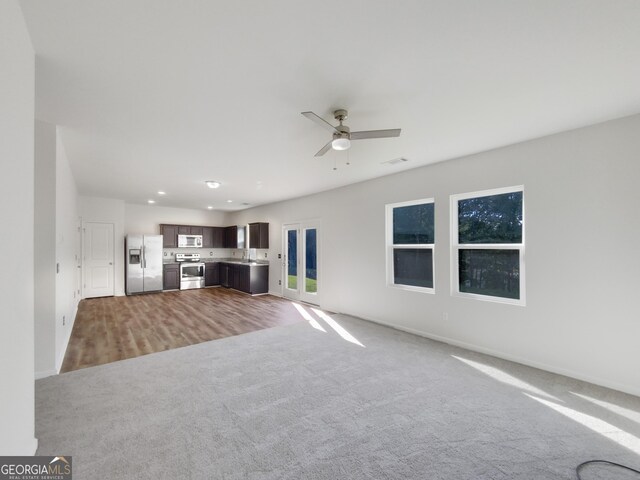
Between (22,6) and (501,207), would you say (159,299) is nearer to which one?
(22,6)

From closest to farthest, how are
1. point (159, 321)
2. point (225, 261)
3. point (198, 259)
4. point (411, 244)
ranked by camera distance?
1. point (411, 244)
2. point (159, 321)
3. point (198, 259)
4. point (225, 261)

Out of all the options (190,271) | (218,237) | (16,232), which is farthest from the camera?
(218,237)

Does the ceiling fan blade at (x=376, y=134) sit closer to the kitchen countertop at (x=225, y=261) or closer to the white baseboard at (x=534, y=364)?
the white baseboard at (x=534, y=364)

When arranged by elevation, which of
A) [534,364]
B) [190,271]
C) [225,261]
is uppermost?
[225,261]

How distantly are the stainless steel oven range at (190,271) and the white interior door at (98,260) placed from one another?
1770 millimetres

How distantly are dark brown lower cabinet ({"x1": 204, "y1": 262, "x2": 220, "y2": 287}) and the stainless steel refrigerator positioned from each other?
1.40m

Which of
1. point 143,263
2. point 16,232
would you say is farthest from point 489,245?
point 143,263

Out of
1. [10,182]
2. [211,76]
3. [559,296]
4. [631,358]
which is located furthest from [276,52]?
[631,358]

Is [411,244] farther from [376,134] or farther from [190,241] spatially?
[190,241]

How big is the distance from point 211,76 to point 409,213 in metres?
3.65

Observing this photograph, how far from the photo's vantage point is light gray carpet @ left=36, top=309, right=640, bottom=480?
179cm

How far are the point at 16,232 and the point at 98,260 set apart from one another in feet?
23.8

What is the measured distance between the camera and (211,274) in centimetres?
937

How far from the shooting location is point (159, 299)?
719 centimetres
